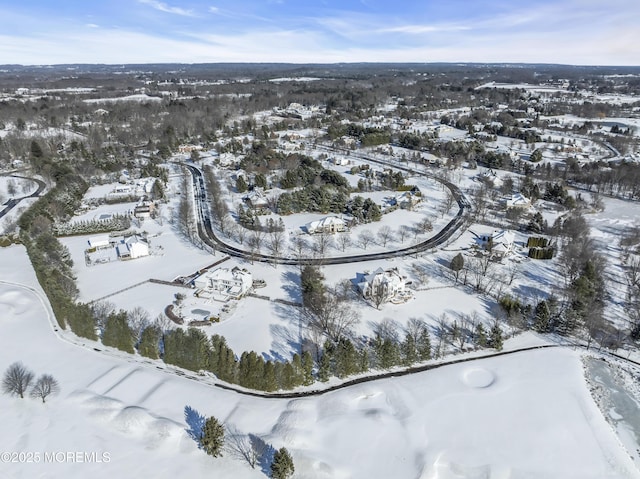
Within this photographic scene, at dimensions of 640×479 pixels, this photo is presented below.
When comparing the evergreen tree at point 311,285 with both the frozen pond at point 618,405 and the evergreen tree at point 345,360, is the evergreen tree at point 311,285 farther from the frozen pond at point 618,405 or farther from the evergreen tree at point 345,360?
the frozen pond at point 618,405

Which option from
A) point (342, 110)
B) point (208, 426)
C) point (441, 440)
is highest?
point (342, 110)

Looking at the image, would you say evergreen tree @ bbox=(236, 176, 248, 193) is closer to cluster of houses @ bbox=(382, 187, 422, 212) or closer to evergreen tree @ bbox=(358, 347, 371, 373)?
cluster of houses @ bbox=(382, 187, 422, 212)

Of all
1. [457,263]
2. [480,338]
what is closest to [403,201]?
[457,263]

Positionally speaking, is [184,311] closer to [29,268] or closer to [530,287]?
[29,268]

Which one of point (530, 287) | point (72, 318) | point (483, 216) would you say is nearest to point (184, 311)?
point (72, 318)

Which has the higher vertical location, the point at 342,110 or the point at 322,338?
the point at 342,110

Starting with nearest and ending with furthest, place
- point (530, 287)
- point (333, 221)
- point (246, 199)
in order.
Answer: point (530, 287) → point (333, 221) → point (246, 199)
